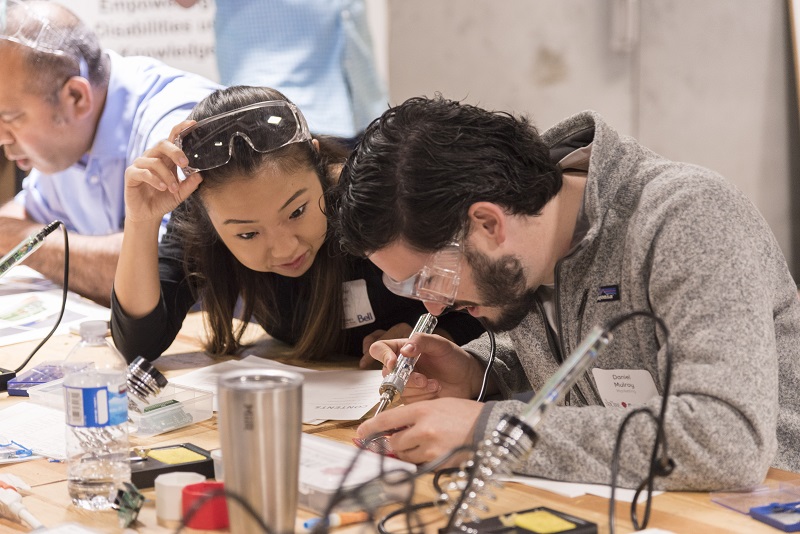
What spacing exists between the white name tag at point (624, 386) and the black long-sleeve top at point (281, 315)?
623 millimetres

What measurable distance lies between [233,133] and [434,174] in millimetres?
588

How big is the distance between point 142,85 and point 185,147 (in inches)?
47.9

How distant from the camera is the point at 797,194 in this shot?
391 cm

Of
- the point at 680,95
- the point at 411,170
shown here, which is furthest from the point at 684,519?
the point at 680,95

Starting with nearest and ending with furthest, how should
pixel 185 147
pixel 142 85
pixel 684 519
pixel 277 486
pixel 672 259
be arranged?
1. pixel 277 486
2. pixel 684 519
3. pixel 672 259
4. pixel 185 147
5. pixel 142 85

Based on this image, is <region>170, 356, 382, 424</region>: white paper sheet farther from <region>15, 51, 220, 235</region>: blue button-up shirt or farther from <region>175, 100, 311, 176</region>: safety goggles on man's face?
<region>15, 51, 220, 235</region>: blue button-up shirt

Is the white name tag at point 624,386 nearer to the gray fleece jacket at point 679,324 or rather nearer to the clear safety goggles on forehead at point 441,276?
the gray fleece jacket at point 679,324

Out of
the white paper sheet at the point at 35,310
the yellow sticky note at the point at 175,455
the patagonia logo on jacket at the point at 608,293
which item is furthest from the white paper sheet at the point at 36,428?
the patagonia logo on jacket at the point at 608,293

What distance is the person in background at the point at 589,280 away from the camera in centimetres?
115

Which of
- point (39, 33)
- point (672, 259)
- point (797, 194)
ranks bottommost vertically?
point (797, 194)

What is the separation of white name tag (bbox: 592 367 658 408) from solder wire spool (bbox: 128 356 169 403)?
69cm

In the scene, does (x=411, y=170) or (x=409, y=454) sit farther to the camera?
(x=411, y=170)

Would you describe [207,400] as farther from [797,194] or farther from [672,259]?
[797,194]

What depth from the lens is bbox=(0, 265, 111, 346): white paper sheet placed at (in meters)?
2.29
